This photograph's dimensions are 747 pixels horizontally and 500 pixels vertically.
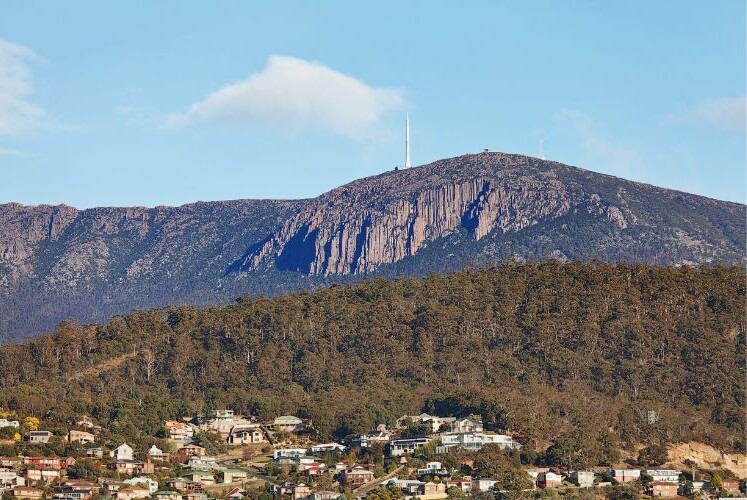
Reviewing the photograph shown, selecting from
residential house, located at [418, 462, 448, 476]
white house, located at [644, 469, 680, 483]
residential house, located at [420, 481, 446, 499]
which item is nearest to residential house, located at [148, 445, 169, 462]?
residential house, located at [418, 462, 448, 476]

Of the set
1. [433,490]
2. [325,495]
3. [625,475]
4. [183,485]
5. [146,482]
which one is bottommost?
[325,495]

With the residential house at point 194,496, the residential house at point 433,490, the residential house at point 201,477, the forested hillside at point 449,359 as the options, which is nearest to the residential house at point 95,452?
the residential house at point 201,477

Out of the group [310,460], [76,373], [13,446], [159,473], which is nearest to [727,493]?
[310,460]

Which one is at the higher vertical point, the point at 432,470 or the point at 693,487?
the point at 432,470

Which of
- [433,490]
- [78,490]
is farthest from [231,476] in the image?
[433,490]

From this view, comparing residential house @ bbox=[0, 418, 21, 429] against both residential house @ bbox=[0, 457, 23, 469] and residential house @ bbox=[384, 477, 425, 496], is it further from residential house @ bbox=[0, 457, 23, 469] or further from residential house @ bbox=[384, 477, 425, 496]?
residential house @ bbox=[384, 477, 425, 496]

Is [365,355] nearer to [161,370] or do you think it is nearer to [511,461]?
[161,370]

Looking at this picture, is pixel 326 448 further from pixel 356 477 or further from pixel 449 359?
pixel 449 359
